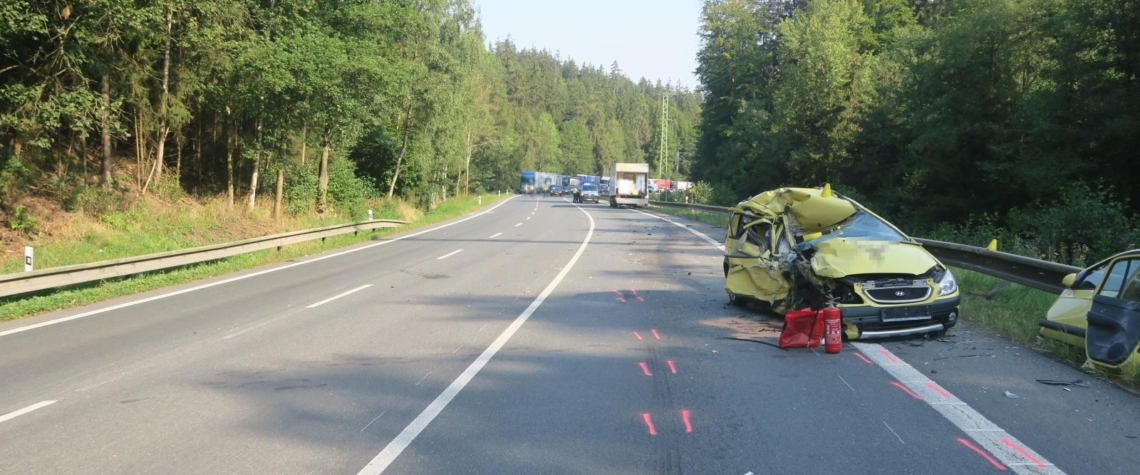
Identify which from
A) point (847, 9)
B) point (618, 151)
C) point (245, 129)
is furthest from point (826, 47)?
point (618, 151)

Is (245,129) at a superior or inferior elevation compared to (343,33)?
inferior

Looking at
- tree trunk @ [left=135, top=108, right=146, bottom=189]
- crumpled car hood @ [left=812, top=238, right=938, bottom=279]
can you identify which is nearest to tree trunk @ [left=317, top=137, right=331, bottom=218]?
tree trunk @ [left=135, top=108, right=146, bottom=189]

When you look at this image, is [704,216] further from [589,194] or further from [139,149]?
[589,194]

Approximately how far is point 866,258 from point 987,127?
1993 centimetres

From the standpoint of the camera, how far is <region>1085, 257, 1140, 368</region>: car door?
6.63m

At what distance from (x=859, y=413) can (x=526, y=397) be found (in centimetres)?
266

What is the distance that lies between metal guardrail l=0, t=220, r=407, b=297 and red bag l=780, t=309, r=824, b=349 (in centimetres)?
1086

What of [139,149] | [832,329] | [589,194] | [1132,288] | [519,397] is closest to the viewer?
[519,397]

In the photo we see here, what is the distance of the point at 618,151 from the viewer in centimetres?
17600

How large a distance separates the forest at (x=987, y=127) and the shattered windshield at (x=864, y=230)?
6.69 metres

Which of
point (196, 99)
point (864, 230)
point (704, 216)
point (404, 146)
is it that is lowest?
point (704, 216)

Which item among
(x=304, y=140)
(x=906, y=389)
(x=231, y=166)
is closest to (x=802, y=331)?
(x=906, y=389)

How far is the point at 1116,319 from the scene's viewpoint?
22.2ft

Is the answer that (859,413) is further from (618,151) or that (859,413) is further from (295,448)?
(618,151)
